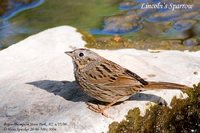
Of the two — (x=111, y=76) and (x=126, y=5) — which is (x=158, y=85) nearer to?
(x=111, y=76)

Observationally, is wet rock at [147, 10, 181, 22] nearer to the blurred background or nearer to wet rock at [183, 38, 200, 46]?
the blurred background

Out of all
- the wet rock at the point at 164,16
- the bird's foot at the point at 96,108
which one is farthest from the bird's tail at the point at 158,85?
the wet rock at the point at 164,16

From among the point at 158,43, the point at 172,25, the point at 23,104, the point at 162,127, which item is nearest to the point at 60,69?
the point at 23,104

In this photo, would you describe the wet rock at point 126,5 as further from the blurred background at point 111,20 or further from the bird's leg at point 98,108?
the bird's leg at point 98,108

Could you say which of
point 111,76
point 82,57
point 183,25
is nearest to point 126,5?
point 183,25

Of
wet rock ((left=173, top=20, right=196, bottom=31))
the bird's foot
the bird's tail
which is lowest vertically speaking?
wet rock ((left=173, top=20, right=196, bottom=31))

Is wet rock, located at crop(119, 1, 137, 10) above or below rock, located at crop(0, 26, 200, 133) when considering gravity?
below

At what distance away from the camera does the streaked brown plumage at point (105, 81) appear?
6.39 metres

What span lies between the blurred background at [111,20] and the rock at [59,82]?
6.29 ft

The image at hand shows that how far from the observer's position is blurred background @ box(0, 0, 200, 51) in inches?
420

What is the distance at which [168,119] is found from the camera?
6.55 meters

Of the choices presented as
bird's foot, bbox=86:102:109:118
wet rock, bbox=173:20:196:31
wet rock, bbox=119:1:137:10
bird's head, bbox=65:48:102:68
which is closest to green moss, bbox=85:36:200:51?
wet rock, bbox=173:20:196:31

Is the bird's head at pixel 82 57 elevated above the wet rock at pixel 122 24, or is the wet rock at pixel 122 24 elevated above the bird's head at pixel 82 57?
the bird's head at pixel 82 57

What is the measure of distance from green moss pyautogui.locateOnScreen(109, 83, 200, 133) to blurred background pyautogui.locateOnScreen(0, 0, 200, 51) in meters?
3.17
